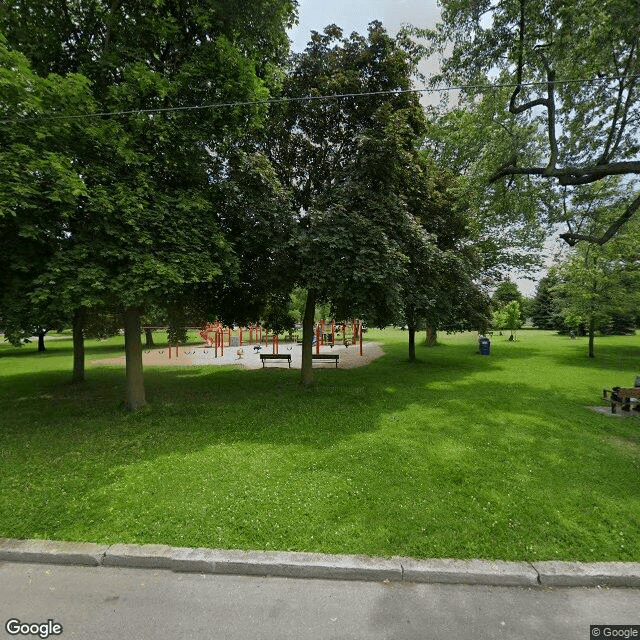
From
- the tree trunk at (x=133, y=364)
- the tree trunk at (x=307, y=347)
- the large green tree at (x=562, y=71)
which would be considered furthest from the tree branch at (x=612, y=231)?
the tree trunk at (x=133, y=364)

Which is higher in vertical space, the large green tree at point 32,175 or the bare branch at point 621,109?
the bare branch at point 621,109

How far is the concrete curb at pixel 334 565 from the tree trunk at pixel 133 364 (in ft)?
16.5

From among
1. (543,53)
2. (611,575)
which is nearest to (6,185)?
(611,575)

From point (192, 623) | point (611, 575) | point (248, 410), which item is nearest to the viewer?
point (192, 623)

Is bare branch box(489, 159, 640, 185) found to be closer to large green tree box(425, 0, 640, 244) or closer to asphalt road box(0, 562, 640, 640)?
large green tree box(425, 0, 640, 244)

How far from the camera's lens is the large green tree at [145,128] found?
6.15 meters

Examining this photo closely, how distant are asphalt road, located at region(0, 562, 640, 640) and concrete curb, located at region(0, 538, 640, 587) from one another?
7 cm

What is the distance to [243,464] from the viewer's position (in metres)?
5.25

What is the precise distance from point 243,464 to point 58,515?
224 centimetres

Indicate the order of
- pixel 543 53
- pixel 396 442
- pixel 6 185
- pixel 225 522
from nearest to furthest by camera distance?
pixel 225 522
pixel 6 185
pixel 396 442
pixel 543 53

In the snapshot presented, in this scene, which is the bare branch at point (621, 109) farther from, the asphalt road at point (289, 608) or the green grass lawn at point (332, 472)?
the asphalt road at point (289, 608)

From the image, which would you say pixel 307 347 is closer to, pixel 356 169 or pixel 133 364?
pixel 133 364

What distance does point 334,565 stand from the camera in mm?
3166

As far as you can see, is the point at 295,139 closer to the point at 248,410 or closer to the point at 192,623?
the point at 248,410
